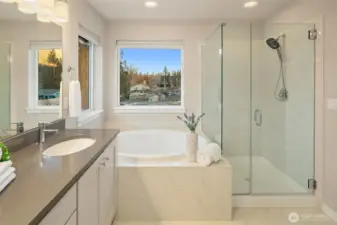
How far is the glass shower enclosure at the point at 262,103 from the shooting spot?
352 cm

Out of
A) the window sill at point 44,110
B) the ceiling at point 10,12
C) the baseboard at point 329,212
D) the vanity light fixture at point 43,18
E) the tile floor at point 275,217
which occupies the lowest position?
the tile floor at point 275,217

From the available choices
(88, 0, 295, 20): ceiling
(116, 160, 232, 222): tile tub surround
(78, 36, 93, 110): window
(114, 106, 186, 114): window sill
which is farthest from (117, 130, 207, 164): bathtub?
(88, 0, 295, 20): ceiling

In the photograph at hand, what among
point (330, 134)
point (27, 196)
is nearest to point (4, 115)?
point (27, 196)

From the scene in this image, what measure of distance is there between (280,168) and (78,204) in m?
3.20

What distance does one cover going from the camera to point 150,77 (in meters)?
5.00

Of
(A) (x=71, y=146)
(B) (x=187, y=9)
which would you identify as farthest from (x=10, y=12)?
(B) (x=187, y=9)

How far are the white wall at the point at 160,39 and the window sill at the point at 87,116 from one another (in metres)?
0.48

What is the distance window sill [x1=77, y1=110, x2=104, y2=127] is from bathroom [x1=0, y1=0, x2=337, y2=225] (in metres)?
0.02

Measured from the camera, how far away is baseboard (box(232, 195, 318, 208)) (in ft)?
10.5

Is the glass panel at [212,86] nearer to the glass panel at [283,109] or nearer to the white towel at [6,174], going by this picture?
the glass panel at [283,109]

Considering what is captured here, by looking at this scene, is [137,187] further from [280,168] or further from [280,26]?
[280,26]

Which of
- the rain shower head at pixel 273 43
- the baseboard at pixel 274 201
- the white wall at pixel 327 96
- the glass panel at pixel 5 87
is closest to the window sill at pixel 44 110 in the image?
the glass panel at pixel 5 87

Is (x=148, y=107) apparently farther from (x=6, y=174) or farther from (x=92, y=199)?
(x=6, y=174)

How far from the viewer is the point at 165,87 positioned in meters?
5.01
